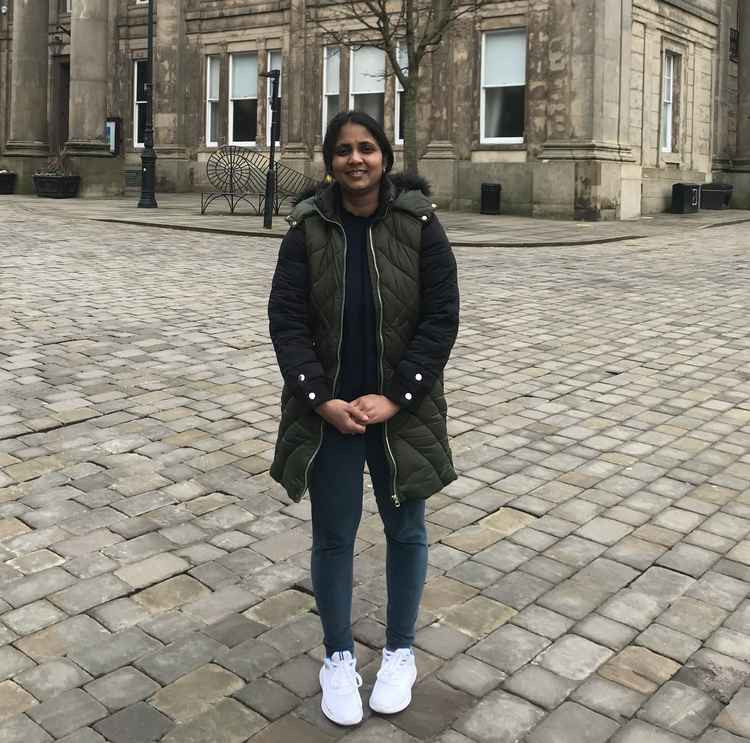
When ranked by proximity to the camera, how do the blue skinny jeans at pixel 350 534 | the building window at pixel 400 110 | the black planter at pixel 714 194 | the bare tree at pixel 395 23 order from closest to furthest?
the blue skinny jeans at pixel 350 534 < the bare tree at pixel 395 23 < the building window at pixel 400 110 < the black planter at pixel 714 194

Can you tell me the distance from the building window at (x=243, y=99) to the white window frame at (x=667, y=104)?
38.6 ft

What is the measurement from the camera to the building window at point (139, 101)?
1366 inches

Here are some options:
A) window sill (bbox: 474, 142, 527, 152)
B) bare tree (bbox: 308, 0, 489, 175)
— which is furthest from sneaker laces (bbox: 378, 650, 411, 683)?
window sill (bbox: 474, 142, 527, 152)

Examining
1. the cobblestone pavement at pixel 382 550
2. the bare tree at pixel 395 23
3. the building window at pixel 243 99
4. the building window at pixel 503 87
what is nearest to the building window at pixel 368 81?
the bare tree at pixel 395 23

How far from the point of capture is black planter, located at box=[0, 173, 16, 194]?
32.3m

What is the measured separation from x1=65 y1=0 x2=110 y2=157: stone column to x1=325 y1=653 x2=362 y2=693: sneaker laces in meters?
29.1

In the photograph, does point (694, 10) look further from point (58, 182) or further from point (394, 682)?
point (394, 682)

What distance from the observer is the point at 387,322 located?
124 inches

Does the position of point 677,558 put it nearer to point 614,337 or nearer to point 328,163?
point 328,163

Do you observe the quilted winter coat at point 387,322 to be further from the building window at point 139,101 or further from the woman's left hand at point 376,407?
the building window at point 139,101

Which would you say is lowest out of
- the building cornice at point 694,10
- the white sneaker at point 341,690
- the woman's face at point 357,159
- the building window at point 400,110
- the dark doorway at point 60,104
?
the white sneaker at point 341,690

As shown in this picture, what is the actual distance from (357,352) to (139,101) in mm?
33743

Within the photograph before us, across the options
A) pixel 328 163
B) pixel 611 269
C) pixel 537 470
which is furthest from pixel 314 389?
pixel 611 269

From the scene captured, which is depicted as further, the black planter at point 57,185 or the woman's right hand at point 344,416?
the black planter at point 57,185
